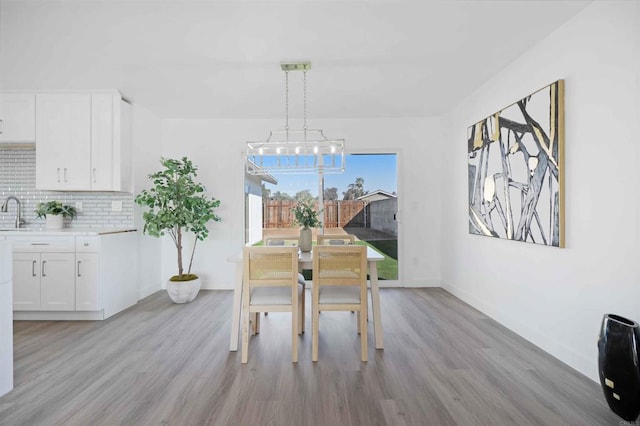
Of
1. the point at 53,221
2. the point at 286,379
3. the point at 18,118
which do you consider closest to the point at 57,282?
the point at 53,221

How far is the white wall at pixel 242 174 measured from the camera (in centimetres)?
459

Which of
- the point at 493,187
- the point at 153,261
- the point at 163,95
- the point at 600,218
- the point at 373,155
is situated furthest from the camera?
the point at 373,155

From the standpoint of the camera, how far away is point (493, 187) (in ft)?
10.5

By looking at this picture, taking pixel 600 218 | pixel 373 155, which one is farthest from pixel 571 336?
pixel 373 155

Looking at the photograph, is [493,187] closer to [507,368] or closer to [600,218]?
[600,218]

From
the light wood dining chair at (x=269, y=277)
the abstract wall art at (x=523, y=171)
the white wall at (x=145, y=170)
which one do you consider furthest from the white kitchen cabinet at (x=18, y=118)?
the abstract wall art at (x=523, y=171)

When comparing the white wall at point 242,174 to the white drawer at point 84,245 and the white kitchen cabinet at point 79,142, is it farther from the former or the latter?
the white drawer at point 84,245

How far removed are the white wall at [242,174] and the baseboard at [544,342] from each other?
1141mm

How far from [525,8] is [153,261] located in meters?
4.89

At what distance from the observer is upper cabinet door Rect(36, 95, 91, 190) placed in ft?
11.7

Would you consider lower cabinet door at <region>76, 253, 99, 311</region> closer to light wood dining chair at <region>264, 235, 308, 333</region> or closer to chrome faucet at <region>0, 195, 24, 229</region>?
chrome faucet at <region>0, 195, 24, 229</region>

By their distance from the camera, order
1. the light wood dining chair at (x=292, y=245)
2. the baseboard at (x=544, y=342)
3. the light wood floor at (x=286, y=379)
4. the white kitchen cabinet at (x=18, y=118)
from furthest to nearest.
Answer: the white kitchen cabinet at (x=18, y=118) → the light wood dining chair at (x=292, y=245) → the baseboard at (x=544, y=342) → the light wood floor at (x=286, y=379)

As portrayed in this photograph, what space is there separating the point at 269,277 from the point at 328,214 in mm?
2378

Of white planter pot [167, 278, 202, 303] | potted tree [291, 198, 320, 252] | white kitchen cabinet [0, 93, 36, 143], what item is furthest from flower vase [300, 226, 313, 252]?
white kitchen cabinet [0, 93, 36, 143]
